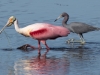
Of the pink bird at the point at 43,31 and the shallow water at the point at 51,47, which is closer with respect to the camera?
the shallow water at the point at 51,47

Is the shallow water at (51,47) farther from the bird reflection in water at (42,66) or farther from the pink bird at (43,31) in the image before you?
the pink bird at (43,31)

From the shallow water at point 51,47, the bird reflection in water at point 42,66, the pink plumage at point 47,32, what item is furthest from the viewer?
the pink plumage at point 47,32

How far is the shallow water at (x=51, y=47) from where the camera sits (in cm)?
1086

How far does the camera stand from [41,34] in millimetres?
13758

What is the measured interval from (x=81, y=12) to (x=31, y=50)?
6.83 meters

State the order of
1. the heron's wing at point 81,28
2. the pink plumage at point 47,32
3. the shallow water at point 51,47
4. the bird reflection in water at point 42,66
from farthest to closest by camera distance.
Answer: the heron's wing at point 81,28 < the pink plumage at point 47,32 < the shallow water at point 51,47 < the bird reflection in water at point 42,66

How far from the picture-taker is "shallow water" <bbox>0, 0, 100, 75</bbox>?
35.6 ft

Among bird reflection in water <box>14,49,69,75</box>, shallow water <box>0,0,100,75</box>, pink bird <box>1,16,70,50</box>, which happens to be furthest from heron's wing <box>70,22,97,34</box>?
bird reflection in water <box>14,49,69,75</box>

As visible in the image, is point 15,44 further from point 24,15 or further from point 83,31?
point 24,15

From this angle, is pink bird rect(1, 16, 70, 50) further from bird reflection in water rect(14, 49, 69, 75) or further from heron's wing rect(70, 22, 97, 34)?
heron's wing rect(70, 22, 97, 34)

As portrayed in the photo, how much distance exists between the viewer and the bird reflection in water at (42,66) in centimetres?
1048

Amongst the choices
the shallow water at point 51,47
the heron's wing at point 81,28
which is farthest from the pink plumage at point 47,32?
the heron's wing at point 81,28

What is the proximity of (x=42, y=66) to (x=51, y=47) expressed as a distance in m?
2.87

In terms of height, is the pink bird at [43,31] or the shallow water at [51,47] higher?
the pink bird at [43,31]
